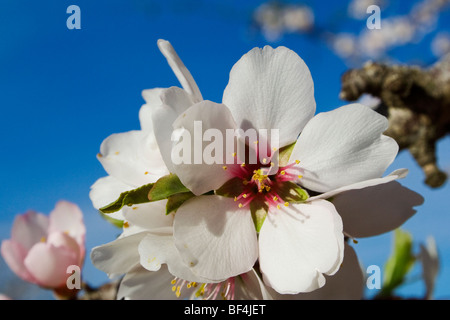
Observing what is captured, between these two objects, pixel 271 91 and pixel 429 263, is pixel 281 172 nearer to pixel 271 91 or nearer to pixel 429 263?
pixel 271 91

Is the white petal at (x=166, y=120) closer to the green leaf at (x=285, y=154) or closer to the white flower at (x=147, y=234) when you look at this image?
the white flower at (x=147, y=234)

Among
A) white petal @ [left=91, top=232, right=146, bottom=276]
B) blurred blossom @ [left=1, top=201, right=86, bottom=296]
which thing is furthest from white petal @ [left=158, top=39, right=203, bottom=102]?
blurred blossom @ [left=1, top=201, right=86, bottom=296]

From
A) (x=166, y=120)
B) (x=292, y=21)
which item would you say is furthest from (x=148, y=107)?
(x=292, y=21)

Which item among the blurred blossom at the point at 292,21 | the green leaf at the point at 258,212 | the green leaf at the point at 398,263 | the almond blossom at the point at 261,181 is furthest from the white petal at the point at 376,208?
the blurred blossom at the point at 292,21

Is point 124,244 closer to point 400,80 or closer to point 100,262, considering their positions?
point 100,262

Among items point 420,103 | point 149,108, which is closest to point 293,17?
point 420,103
